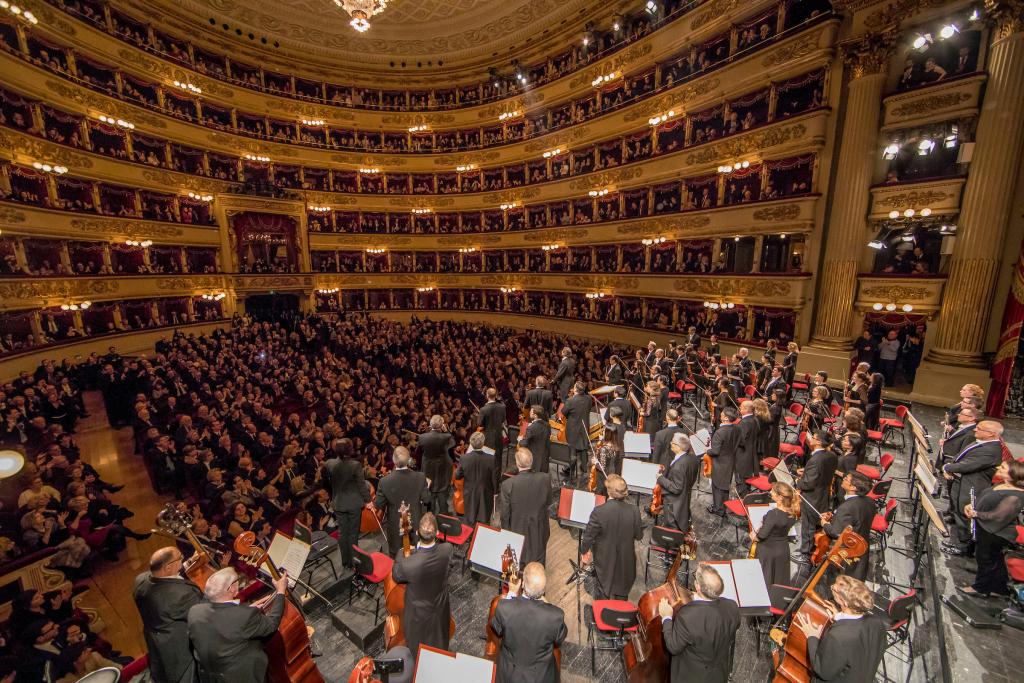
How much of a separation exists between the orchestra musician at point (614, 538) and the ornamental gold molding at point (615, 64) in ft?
61.7

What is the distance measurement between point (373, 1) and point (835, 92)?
13116 mm

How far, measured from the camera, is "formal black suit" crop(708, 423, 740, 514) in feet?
19.5

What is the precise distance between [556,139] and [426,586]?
21.8 m

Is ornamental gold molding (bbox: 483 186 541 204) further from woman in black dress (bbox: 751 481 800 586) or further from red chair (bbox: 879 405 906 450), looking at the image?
woman in black dress (bbox: 751 481 800 586)

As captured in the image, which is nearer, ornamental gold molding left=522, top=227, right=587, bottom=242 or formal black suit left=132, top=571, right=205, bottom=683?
formal black suit left=132, top=571, right=205, bottom=683

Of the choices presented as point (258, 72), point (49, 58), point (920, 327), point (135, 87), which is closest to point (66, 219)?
point (49, 58)

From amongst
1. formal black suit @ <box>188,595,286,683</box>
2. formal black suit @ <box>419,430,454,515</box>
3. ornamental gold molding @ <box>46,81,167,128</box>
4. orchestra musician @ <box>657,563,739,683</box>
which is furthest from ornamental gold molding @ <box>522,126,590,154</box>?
formal black suit @ <box>188,595,286,683</box>

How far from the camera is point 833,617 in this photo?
2.93 metres

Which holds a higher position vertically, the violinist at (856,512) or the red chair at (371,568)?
the violinist at (856,512)

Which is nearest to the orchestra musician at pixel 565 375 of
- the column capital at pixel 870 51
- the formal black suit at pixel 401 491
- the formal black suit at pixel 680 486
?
the formal black suit at pixel 680 486

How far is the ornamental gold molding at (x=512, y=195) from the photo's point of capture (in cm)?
2303

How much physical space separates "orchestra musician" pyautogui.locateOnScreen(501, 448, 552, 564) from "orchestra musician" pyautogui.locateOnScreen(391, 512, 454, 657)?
1274 mm

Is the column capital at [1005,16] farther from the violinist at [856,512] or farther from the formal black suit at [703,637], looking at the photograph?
the formal black suit at [703,637]

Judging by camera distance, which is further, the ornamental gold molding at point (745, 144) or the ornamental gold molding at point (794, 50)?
the ornamental gold molding at point (745, 144)
